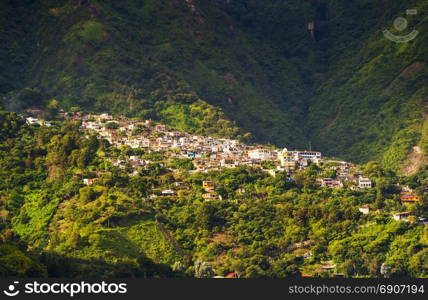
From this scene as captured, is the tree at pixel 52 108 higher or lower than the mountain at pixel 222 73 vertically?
lower

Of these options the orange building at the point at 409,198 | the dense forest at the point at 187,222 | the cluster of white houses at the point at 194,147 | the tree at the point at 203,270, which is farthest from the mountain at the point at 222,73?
the tree at the point at 203,270

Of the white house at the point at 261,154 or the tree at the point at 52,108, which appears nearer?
the white house at the point at 261,154

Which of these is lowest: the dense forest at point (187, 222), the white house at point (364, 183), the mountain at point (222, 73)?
the dense forest at point (187, 222)

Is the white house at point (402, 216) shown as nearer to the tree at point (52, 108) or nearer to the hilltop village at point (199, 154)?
the hilltop village at point (199, 154)

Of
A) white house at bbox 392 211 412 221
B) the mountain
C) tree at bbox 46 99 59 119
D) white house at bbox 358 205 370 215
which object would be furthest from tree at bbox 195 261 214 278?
the mountain

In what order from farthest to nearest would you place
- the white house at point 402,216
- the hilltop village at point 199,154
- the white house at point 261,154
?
the white house at point 261,154 < the hilltop village at point 199,154 < the white house at point 402,216

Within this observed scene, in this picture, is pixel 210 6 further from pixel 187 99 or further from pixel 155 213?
pixel 155 213

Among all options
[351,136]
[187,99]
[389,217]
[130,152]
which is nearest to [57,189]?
[130,152]
